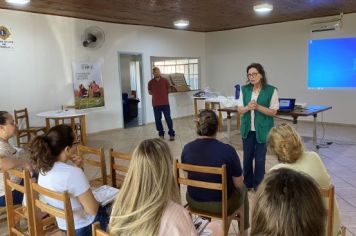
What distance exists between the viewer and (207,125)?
7.37 ft

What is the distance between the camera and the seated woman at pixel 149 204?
1213mm

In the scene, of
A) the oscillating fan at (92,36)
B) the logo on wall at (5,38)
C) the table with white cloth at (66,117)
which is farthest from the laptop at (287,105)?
the logo on wall at (5,38)

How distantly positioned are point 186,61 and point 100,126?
11.4ft

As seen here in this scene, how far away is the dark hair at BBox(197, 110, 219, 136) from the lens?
225 centimetres

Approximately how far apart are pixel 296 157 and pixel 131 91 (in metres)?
8.83

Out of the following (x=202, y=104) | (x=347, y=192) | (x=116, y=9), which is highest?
(x=116, y=9)

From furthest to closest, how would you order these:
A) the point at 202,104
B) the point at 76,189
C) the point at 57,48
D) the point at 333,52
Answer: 1. the point at 202,104
2. the point at 333,52
3. the point at 57,48
4. the point at 76,189

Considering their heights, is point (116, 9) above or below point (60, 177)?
above

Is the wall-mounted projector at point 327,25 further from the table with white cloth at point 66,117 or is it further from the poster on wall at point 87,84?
the table with white cloth at point 66,117

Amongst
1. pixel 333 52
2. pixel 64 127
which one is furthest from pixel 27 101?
pixel 333 52

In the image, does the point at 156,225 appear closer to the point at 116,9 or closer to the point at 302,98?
the point at 116,9

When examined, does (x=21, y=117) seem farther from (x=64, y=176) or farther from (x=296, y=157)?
(x=296, y=157)

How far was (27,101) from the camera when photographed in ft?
19.1

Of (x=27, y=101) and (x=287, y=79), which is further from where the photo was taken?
(x=287, y=79)
